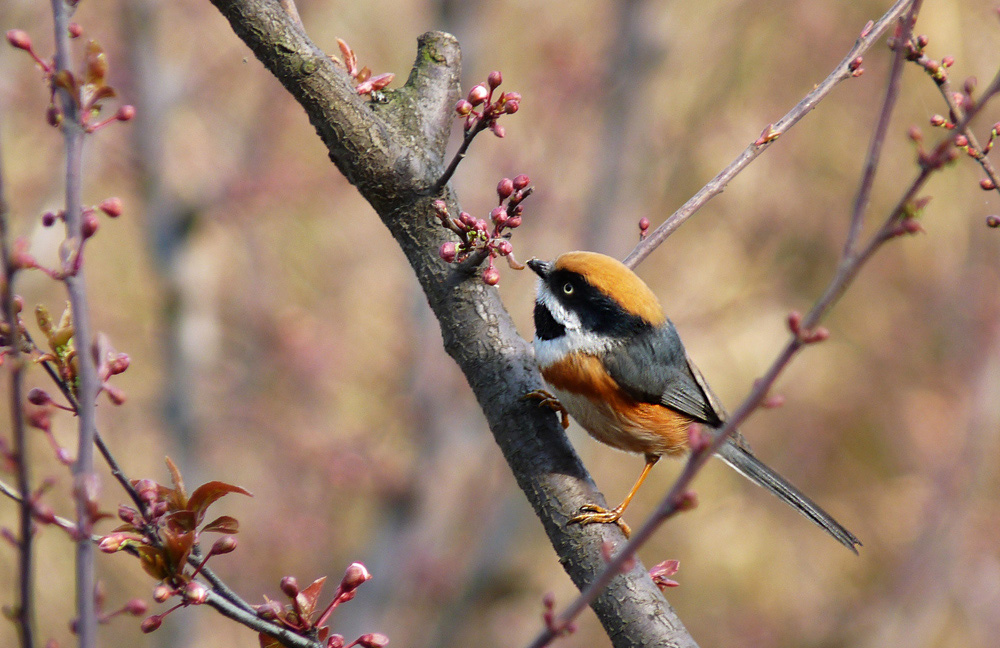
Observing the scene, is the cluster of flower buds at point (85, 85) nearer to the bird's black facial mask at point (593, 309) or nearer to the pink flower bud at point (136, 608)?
the pink flower bud at point (136, 608)

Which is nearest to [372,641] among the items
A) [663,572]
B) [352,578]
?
[352,578]

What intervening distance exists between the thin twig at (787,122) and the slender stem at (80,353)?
1711mm

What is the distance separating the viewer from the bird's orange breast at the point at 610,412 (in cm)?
310

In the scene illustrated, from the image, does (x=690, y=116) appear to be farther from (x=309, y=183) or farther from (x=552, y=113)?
(x=309, y=183)

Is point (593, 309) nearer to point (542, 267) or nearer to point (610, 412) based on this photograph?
point (542, 267)

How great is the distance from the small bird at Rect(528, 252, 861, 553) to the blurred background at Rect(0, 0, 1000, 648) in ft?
11.0

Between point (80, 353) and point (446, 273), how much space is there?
49.1 inches

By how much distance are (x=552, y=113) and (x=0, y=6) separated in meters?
5.01

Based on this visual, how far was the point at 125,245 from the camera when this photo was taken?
412 inches

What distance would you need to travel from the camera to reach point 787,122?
2.43m

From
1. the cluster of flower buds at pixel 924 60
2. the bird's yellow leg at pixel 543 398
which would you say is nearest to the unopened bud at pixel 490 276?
the bird's yellow leg at pixel 543 398

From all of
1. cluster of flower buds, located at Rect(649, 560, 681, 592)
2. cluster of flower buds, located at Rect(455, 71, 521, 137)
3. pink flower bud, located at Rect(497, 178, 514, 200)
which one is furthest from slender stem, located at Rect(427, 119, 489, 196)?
cluster of flower buds, located at Rect(649, 560, 681, 592)

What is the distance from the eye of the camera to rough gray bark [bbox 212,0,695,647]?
2.11 metres

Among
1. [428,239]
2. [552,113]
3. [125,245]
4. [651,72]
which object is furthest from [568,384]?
[125,245]
